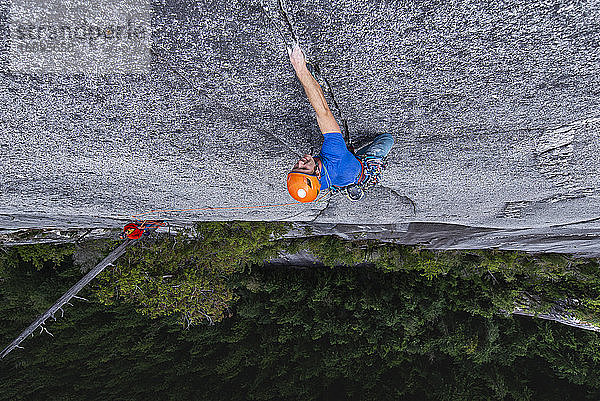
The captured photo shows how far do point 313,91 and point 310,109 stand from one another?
26cm

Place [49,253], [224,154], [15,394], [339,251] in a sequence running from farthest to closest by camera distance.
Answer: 1. [15,394]
2. [339,251]
3. [49,253]
4. [224,154]

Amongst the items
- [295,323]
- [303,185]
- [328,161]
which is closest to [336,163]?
[328,161]

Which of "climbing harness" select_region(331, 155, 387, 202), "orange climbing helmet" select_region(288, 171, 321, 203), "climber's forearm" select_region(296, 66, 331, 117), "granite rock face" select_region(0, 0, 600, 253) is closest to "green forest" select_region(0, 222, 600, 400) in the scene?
"granite rock face" select_region(0, 0, 600, 253)

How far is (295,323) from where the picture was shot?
8.14 metres

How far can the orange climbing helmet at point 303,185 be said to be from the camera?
1650 mm

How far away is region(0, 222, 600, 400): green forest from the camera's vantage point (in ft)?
17.5

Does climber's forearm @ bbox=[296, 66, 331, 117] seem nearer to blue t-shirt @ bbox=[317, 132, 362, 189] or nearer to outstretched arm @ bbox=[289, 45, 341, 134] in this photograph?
outstretched arm @ bbox=[289, 45, 341, 134]

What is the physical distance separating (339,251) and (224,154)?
3.78 m

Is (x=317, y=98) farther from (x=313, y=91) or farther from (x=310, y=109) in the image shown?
(x=310, y=109)

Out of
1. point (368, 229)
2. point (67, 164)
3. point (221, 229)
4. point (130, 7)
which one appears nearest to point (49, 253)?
point (221, 229)

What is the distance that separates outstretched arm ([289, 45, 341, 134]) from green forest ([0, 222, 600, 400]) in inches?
129

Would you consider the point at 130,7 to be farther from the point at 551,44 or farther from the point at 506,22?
the point at 551,44

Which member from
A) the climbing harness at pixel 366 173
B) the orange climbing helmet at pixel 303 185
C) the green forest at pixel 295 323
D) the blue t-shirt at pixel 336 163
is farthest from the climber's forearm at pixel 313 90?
the green forest at pixel 295 323

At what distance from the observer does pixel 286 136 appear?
2027 mm
